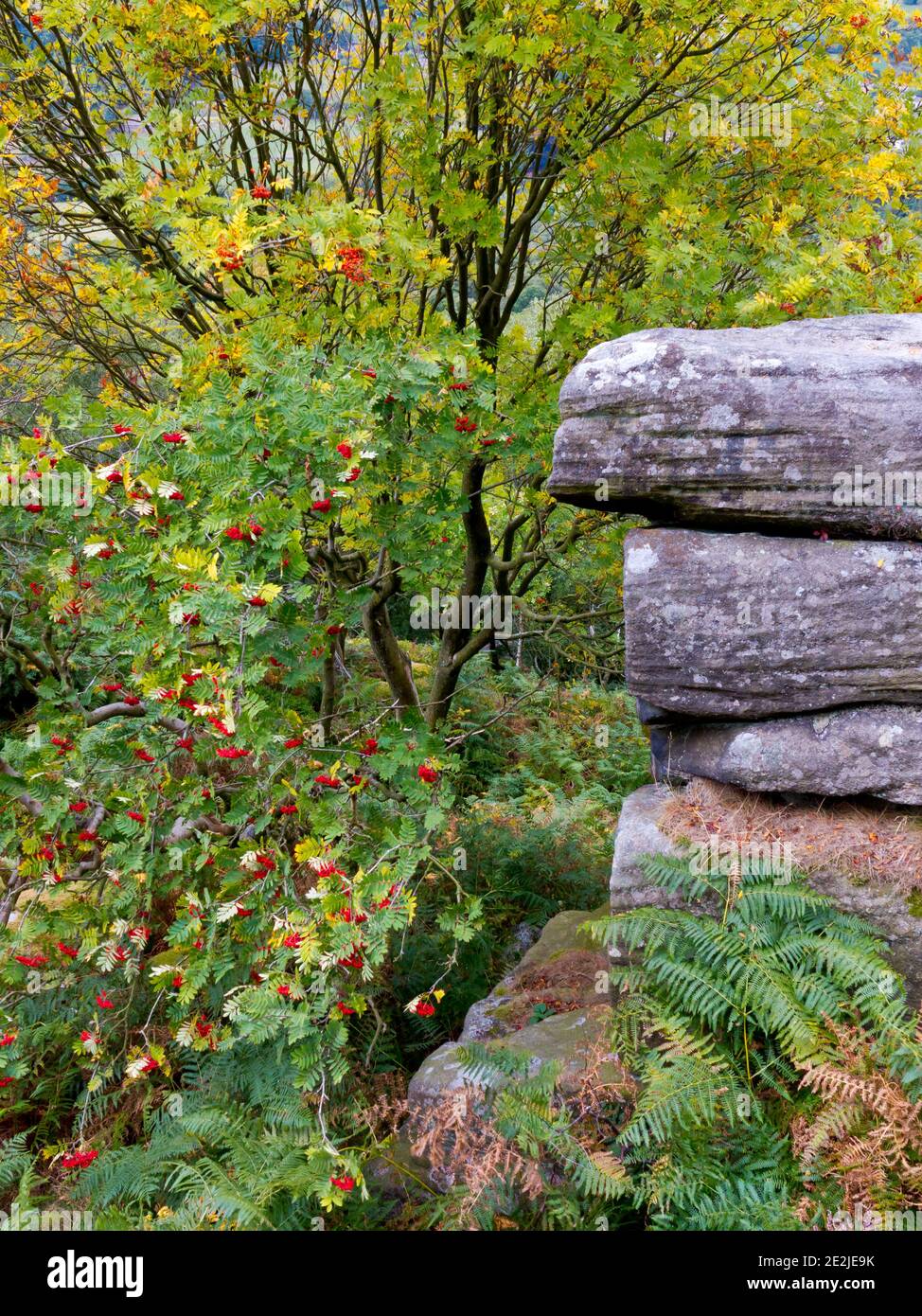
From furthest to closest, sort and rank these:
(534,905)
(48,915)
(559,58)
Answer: (534,905)
(559,58)
(48,915)

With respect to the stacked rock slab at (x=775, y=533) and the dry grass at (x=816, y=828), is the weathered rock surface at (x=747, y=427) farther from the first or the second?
the dry grass at (x=816, y=828)

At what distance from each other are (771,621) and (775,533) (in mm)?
541

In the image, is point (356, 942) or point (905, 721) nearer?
point (356, 942)

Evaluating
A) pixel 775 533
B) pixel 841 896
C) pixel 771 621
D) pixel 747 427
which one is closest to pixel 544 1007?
pixel 841 896

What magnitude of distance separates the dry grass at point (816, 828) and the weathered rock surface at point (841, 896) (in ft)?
0.15

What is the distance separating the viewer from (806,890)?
191 inches

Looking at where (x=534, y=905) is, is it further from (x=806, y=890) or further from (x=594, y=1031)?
(x=806, y=890)

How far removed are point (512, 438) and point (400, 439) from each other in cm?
113

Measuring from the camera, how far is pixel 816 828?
523 cm

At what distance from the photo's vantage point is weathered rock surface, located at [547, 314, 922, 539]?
199 inches

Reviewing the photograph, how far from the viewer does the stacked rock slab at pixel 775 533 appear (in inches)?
200

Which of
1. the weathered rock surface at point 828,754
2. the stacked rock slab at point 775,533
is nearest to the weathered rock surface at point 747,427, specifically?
the stacked rock slab at point 775,533
